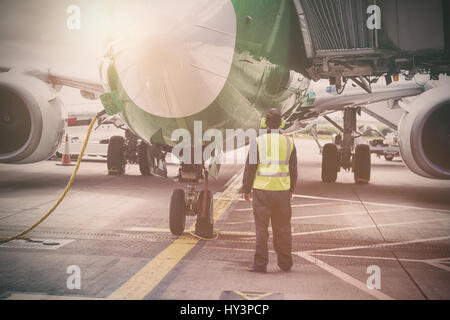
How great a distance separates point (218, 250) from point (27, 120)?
401 centimetres

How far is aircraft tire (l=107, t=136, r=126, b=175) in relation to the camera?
12160 mm

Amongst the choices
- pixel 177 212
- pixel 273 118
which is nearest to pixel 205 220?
pixel 177 212

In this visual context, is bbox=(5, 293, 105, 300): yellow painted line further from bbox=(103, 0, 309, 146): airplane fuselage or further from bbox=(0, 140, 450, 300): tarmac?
bbox=(103, 0, 309, 146): airplane fuselage

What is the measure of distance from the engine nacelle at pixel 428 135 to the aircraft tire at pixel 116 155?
6.77 metres

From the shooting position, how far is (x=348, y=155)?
502 inches

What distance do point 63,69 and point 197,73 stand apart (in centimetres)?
598

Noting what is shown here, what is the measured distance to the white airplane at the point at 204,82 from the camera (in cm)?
434

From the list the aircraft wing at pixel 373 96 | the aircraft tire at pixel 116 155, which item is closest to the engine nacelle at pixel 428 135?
Result: the aircraft wing at pixel 373 96

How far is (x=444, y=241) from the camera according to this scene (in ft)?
21.0

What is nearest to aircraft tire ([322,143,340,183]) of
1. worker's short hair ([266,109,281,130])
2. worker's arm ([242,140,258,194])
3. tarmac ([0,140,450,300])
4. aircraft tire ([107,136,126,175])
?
tarmac ([0,140,450,300])

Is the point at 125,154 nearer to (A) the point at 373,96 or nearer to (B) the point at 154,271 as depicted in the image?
(A) the point at 373,96
